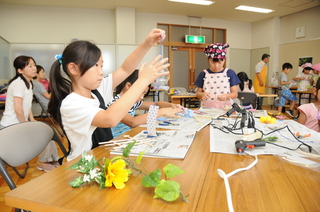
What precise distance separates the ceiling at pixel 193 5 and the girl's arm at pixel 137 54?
204 inches

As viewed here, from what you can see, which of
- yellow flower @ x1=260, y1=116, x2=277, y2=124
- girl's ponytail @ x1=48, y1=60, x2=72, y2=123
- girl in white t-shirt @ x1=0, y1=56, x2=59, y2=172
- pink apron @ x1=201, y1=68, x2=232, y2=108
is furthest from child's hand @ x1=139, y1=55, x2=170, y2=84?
girl in white t-shirt @ x1=0, y1=56, x2=59, y2=172

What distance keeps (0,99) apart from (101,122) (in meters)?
3.23

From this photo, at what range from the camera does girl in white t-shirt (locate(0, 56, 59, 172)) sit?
7.98 feet

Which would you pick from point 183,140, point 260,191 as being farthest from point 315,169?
point 183,140

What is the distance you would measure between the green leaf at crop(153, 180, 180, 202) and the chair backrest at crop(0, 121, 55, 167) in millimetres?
719

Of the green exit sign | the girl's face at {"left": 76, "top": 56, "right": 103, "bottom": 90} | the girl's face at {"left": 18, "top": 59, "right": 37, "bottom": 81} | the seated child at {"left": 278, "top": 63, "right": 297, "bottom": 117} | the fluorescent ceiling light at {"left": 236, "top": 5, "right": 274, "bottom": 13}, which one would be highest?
the fluorescent ceiling light at {"left": 236, "top": 5, "right": 274, "bottom": 13}

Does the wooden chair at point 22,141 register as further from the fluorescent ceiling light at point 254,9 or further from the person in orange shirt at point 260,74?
the fluorescent ceiling light at point 254,9

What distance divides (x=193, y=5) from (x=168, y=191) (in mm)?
6683

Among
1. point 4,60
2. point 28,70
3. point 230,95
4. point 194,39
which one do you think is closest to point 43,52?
point 4,60

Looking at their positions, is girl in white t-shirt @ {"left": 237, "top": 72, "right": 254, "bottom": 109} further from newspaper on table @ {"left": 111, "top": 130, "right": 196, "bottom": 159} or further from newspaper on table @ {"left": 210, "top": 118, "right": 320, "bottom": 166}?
newspaper on table @ {"left": 111, "top": 130, "right": 196, "bottom": 159}

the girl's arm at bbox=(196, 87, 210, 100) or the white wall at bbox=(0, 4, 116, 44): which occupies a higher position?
the white wall at bbox=(0, 4, 116, 44)

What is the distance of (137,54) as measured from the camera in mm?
1313

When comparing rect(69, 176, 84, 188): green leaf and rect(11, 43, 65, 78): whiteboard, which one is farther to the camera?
rect(11, 43, 65, 78): whiteboard

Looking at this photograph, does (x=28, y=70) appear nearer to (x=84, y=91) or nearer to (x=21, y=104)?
(x=21, y=104)
